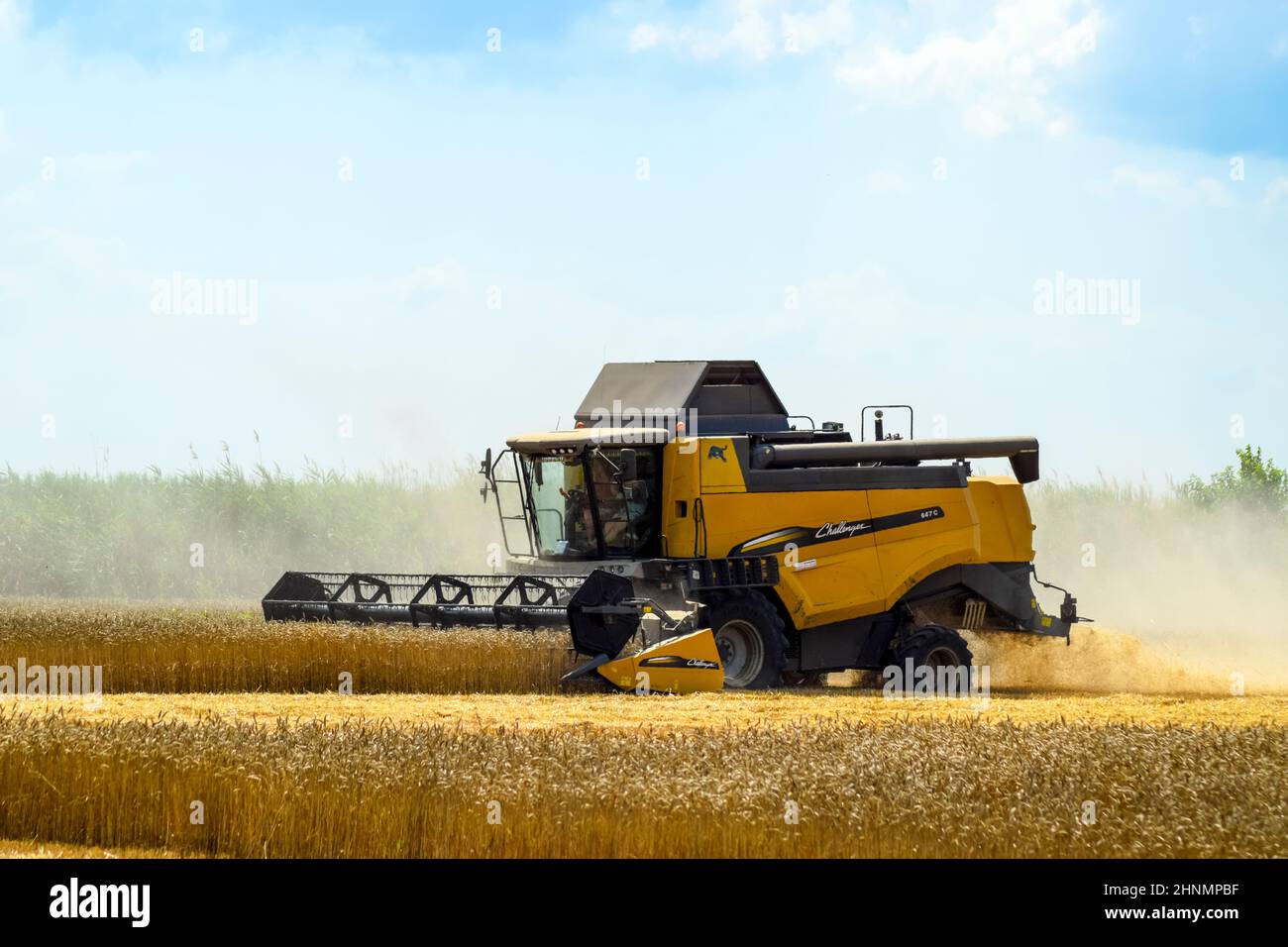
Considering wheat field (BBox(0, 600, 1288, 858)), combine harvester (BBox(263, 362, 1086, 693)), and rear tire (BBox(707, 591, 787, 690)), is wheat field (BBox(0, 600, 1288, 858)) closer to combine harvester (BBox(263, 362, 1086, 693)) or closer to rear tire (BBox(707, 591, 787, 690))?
rear tire (BBox(707, 591, 787, 690))

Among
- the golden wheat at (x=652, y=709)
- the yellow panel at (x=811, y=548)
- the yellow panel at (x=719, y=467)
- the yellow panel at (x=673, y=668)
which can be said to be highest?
the yellow panel at (x=719, y=467)

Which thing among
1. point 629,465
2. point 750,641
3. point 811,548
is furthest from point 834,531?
point 629,465

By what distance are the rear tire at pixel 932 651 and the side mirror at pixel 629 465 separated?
9.64 feet

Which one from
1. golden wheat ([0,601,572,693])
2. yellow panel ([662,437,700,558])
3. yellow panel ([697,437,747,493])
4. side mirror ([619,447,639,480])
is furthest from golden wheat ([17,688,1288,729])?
side mirror ([619,447,639,480])

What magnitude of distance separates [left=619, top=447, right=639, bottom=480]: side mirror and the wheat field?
4.16 meters

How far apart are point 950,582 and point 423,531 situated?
58.0ft

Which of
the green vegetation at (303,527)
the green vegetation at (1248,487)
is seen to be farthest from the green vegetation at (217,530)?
the green vegetation at (1248,487)

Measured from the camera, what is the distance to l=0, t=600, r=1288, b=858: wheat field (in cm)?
622

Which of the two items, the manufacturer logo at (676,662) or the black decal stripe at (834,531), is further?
the black decal stripe at (834,531)

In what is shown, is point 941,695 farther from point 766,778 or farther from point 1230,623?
point 1230,623

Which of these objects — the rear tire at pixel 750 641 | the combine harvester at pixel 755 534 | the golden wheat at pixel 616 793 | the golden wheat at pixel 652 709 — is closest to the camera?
the golden wheat at pixel 616 793

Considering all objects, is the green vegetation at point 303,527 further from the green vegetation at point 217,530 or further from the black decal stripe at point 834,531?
the black decal stripe at point 834,531

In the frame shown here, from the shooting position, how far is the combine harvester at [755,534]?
1331cm
